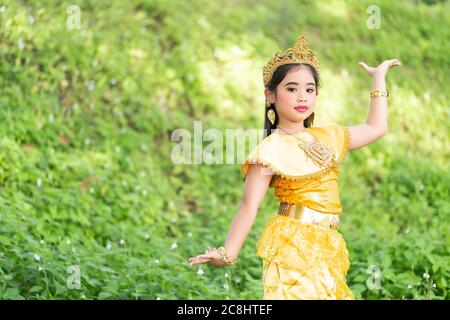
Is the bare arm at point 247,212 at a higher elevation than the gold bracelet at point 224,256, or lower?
higher

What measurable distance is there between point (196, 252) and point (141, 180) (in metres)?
1.31

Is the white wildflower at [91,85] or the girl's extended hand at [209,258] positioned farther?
the white wildflower at [91,85]

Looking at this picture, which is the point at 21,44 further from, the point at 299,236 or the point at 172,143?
the point at 299,236

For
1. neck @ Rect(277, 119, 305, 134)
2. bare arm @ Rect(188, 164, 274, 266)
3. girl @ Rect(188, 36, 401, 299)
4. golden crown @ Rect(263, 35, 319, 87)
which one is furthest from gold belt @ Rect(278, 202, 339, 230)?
golden crown @ Rect(263, 35, 319, 87)

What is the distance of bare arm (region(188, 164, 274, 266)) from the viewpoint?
386 cm

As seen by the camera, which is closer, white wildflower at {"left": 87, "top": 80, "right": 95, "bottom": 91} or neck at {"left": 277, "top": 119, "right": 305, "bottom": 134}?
neck at {"left": 277, "top": 119, "right": 305, "bottom": 134}

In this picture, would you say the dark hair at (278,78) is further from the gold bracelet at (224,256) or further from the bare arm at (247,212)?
the gold bracelet at (224,256)

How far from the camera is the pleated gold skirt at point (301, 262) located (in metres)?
3.92

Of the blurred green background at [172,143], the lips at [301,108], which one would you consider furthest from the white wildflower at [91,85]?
the lips at [301,108]

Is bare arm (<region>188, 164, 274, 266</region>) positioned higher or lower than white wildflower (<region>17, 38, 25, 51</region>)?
lower

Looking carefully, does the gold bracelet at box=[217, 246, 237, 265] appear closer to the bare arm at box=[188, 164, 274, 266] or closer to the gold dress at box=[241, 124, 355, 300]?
the bare arm at box=[188, 164, 274, 266]

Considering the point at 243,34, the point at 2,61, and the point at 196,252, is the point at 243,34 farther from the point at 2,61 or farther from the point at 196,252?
the point at 196,252

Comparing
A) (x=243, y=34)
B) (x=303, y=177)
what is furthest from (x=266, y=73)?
(x=243, y=34)

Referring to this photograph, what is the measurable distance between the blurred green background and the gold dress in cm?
175
